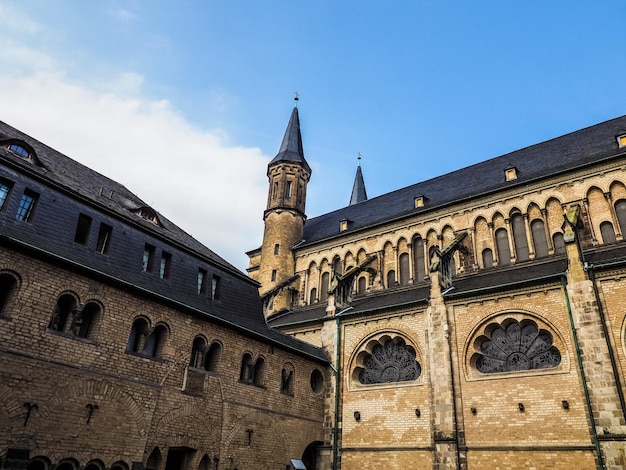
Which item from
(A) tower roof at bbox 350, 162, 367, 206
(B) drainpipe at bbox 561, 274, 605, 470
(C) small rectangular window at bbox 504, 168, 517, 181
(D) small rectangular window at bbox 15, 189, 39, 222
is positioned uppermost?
(A) tower roof at bbox 350, 162, 367, 206

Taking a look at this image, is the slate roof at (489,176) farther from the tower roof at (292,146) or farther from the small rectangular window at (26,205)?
the small rectangular window at (26,205)

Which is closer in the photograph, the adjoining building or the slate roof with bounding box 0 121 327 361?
the adjoining building

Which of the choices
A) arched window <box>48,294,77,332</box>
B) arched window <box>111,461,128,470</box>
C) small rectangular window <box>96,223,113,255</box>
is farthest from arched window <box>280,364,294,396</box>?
arched window <box>48,294,77,332</box>

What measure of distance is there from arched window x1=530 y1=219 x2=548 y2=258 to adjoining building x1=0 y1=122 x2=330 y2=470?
450 inches

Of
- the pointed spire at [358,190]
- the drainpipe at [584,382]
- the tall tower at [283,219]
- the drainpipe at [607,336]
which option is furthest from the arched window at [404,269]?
the pointed spire at [358,190]

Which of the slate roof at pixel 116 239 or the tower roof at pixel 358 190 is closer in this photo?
the slate roof at pixel 116 239

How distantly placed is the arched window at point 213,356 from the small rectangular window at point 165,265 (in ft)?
9.27

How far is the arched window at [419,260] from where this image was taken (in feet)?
79.3

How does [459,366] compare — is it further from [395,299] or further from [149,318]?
[149,318]

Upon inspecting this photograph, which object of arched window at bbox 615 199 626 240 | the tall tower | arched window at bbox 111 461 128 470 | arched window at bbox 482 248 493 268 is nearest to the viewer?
arched window at bbox 111 461 128 470

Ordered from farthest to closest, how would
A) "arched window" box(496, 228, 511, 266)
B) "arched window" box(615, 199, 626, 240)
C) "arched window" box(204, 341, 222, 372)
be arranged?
"arched window" box(496, 228, 511, 266) → "arched window" box(615, 199, 626, 240) → "arched window" box(204, 341, 222, 372)

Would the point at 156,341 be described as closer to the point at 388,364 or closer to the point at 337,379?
the point at 337,379

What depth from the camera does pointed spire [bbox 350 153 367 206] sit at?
49.5 metres

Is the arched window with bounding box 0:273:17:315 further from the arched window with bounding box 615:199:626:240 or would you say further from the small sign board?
the arched window with bounding box 615:199:626:240
